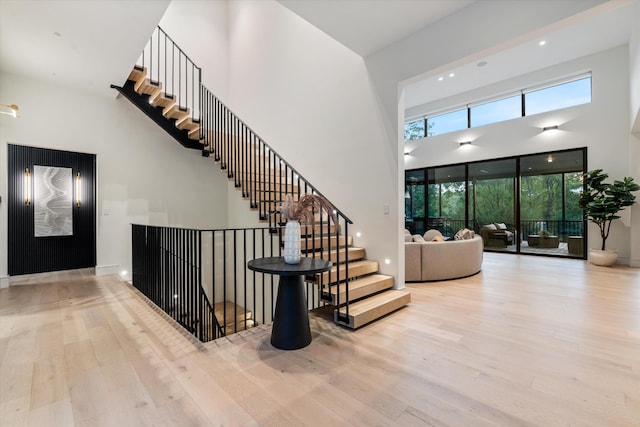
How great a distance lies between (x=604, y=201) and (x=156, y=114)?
921 centimetres

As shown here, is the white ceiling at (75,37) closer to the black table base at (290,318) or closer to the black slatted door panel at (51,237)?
the black slatted door panel at (51,237)

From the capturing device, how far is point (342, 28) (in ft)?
12.1

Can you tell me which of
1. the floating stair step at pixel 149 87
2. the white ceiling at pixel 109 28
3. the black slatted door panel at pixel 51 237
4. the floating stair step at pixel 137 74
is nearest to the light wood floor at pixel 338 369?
the black slatted door panel at pixel 51 237

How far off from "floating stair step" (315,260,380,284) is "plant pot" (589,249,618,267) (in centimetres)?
543

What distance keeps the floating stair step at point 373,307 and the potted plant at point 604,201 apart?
5357mm

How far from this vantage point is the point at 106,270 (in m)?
5.36

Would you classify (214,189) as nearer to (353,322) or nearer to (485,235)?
(353,322)

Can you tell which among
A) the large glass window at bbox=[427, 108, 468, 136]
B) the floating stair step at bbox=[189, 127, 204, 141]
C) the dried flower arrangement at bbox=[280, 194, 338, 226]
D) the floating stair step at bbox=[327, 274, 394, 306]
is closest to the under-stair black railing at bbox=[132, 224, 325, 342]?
the floating stair step at bbox=[327, 274, 394, 306]

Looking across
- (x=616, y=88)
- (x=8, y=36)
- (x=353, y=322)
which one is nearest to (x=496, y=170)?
(x=616, y=88)

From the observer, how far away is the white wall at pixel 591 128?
6.36 m

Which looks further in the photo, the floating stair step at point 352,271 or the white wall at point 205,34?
the white wall at point 205,34

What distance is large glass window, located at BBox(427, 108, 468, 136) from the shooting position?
8.98 m

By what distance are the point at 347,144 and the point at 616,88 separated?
21.3ft

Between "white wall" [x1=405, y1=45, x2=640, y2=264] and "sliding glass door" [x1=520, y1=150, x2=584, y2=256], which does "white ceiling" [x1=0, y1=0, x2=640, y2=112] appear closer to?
"white wall" [x1=405, y1=45, x2=640, y2=264]
